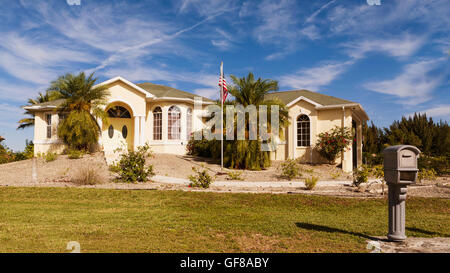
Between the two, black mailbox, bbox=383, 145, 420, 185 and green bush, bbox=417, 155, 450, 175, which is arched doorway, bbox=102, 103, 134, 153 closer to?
green bush, bbox=417, 155, 450, 175

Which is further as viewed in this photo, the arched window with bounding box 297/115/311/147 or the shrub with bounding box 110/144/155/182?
the arched window with bounding box 297/115/311/147

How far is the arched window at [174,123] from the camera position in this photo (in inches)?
831

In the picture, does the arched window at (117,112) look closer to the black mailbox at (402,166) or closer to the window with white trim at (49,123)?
the window with white trim at (49,123)

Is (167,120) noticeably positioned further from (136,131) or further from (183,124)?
(136,131)

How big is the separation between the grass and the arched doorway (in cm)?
1117

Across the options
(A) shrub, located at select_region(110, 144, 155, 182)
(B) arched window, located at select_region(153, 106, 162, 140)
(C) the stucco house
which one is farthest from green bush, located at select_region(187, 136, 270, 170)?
(A) shrub, located at select_region(110, 144, 155, 182)

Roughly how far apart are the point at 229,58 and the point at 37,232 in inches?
545

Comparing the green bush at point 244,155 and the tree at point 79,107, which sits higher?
the tree at point 79,107

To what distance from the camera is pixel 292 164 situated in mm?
14562

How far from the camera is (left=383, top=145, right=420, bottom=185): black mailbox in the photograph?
4676 millimetres

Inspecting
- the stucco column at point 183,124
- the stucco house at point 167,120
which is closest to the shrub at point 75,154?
the stucco house at point 167,120

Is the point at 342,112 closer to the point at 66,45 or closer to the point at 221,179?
the point at 221,179

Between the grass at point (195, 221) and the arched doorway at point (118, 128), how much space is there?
11165mm
